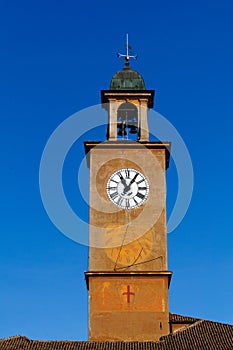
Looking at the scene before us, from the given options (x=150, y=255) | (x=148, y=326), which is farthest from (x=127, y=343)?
(x=150, y=255)

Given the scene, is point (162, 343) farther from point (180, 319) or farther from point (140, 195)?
point (140, 195)

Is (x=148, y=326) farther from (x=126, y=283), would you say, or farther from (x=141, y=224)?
(x=141, y=224)

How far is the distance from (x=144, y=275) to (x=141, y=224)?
258cm

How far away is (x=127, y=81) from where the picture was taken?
48188 millimetres

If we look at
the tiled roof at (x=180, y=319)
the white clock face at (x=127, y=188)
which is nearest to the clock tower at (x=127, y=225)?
the white clock face at (x=127, y=188)

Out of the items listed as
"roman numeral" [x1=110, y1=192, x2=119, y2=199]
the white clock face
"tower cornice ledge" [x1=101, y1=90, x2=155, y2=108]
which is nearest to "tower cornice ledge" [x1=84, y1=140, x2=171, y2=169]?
the white clock face

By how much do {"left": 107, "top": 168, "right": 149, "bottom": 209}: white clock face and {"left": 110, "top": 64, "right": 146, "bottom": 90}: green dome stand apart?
4735mm

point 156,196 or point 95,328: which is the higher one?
point 156,196

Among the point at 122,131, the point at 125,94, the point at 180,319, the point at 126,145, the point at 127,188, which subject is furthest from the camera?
the point at 122,131

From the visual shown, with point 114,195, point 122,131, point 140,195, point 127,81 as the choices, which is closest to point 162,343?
point 140,195

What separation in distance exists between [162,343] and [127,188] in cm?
829

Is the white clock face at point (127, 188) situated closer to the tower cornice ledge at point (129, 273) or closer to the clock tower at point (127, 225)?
the clock tower at point (127, 225)

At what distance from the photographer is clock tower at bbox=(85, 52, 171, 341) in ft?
140

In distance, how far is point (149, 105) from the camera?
48219 millimetres
